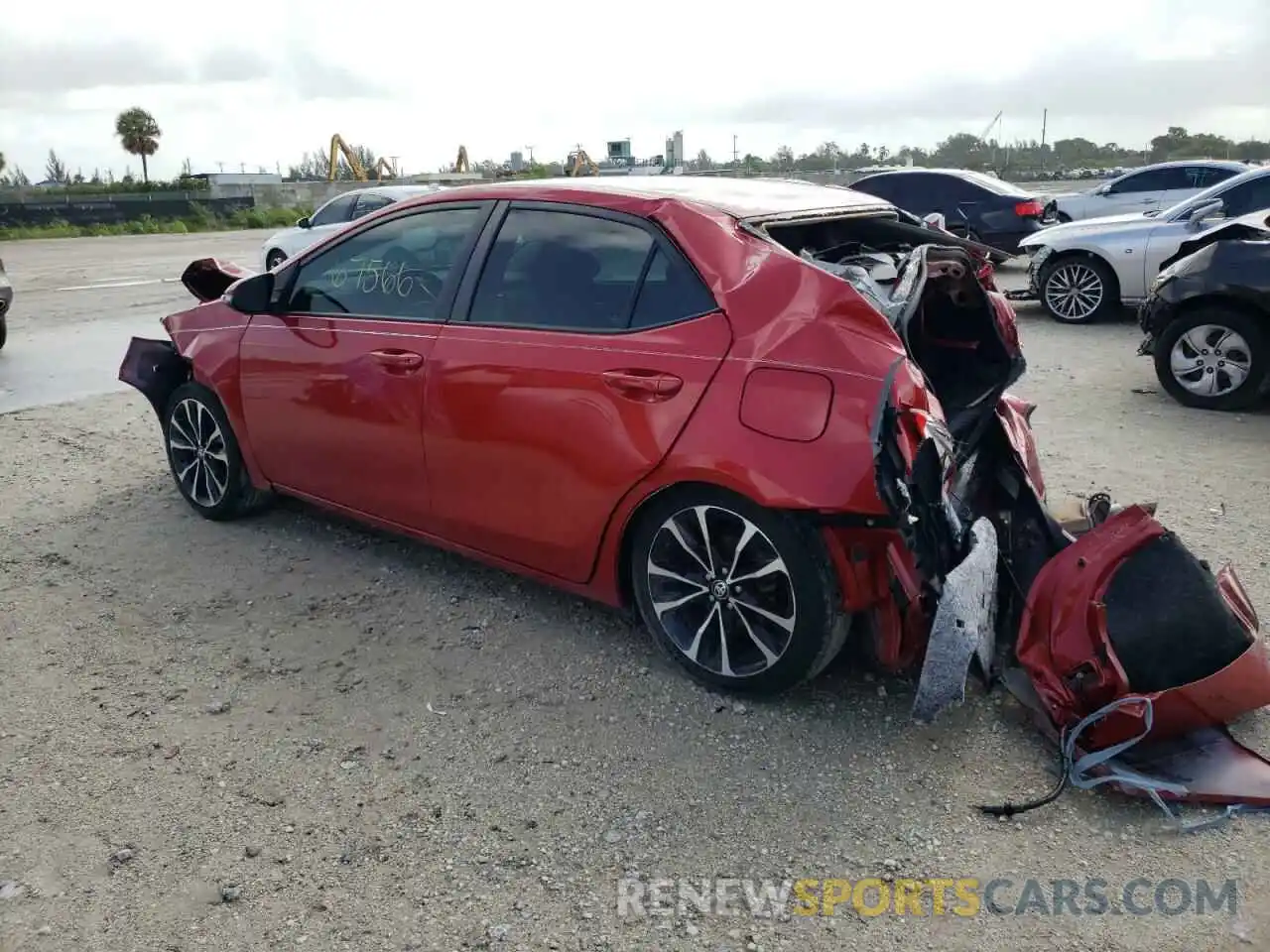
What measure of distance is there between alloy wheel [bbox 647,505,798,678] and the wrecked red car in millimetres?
10

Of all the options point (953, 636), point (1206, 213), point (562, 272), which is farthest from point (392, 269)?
point (1206, 213)

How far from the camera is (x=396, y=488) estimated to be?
422 centimetres

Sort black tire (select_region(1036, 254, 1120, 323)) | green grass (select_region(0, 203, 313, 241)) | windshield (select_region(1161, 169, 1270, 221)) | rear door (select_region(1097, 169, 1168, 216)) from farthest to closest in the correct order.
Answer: green grass (select_region(0, 203, 313, 241))
rear door (select_region(1097, 169, 1168, 216))
black tire (select_region(1036, 254, 1120, 323))
windshield (select_region(1161, 169, 1270, 221))

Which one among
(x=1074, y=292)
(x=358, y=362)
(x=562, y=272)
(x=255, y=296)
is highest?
(x=562, y=272)

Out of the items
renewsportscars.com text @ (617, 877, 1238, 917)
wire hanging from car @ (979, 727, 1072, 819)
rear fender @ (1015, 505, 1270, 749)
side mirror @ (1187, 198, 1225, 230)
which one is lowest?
renewsportscars.com text @ (617, 877, 1238, 917)

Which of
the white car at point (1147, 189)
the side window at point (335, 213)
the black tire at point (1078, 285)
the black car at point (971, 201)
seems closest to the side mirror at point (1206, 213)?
the black tire at point (1078, 285)

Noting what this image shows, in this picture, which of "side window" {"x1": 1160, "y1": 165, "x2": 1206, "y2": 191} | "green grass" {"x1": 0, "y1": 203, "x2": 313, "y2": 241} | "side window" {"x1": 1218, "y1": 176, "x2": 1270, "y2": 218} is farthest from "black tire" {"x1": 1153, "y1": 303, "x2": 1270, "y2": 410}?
"green grass" {"x1": 0, "y1": 203, "x2": 313, "y2": 241}

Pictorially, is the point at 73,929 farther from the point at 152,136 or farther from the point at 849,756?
the point at 152,136

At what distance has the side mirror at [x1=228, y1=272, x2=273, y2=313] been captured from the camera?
4637 millimetres

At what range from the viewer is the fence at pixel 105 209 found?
36.2 m

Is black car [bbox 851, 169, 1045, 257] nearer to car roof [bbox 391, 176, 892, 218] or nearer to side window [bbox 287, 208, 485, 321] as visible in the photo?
car roof [bbox 391, 176, 892, 218]

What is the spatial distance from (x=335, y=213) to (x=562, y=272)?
45.6ft

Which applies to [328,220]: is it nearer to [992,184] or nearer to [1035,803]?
[992,184]

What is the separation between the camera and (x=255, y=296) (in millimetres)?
4637
